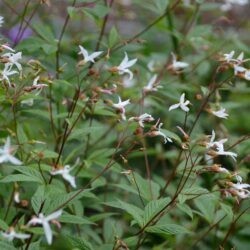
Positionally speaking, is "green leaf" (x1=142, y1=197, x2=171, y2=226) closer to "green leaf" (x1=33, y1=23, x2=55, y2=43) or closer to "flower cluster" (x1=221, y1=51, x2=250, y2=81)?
"flower cluster" (x1=221, y1=51, x2=250, y2=81)

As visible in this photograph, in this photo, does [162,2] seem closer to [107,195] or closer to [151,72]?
[151,72]

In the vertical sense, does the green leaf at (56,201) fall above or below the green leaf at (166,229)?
above

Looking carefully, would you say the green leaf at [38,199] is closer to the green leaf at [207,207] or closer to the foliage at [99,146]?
the foliage at [99,146]

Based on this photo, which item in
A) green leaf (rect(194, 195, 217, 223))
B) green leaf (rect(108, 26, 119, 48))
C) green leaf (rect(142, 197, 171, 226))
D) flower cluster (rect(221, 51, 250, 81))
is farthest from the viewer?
green leaf (rect(108, 26, 119, 48))

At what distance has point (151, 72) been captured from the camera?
2555 millimetres

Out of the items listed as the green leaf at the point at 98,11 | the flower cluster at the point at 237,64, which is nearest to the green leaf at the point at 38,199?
the flower cluster at the point at 237,64

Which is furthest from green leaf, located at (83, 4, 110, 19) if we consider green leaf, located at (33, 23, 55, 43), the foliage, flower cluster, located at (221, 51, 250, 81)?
flower cluster, located at (221, 51, 250, 81)

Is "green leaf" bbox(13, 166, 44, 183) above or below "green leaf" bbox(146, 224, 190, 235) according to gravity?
above

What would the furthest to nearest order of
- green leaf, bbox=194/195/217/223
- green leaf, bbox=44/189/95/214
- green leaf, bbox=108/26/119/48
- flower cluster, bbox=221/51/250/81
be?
green leaf, bbox=108/26/119/48 → green leaf, bbox=194/195/217/223 → flower cluster, bbox=221/51/250/81 → green leaf, bbox=44/189/95/214

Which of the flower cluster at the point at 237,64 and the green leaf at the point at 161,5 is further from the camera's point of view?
the green leaf at the point at 161,5

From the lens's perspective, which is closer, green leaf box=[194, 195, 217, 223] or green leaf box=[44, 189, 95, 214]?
green leaf box=[44, 189, 95, 214]

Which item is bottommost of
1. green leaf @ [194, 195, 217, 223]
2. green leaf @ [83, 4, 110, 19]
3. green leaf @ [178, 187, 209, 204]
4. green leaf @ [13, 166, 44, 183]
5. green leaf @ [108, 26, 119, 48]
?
green leaf @ [194, 195, 217, 223]

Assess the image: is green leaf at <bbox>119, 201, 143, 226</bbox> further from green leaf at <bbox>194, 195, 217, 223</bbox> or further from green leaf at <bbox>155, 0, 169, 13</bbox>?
green leaf at <bbox>155, 0, 169, 13</bbox>

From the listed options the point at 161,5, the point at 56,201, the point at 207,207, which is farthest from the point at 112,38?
the point at 56,201
